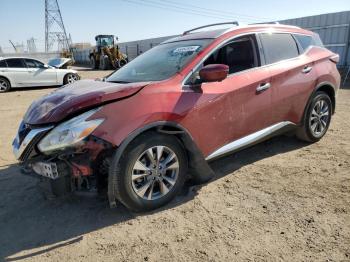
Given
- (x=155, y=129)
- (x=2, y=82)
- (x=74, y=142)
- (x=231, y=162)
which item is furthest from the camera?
(x=2, y=82)

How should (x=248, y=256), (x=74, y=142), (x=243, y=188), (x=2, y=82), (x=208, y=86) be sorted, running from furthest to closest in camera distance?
(x=2, y=82) → (x=243, y=188) → (x=208, y=86) → (x=74, y=142) → (x=248, y=256)

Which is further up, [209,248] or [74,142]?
[74,142]

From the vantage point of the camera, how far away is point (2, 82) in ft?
44.3

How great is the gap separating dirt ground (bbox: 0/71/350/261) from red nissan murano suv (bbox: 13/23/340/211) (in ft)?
0.99

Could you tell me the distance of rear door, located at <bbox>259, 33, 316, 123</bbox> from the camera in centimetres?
423

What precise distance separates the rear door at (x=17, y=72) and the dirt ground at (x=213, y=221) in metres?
10.6

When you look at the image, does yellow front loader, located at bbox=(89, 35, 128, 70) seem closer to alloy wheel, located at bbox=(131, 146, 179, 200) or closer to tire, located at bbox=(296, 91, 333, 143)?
tire, located at bbox=(296, 91, 333, 143)

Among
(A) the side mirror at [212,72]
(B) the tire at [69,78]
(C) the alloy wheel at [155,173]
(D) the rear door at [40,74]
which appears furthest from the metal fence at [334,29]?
(C) the alloy wheel at [155,173]

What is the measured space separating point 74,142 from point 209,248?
1.44 m

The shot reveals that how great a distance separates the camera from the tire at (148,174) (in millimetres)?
3027

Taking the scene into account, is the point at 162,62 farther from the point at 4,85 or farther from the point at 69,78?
the point at 69,78

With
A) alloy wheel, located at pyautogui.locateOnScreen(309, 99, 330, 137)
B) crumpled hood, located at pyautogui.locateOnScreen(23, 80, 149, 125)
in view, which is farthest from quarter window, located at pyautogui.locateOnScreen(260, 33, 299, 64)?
crumpled hood, located at pyautogui.locateOnScreen(23, 80, 149, 125)

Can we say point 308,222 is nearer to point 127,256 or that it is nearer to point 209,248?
point 209,248

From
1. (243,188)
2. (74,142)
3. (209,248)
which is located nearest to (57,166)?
(74,142)
